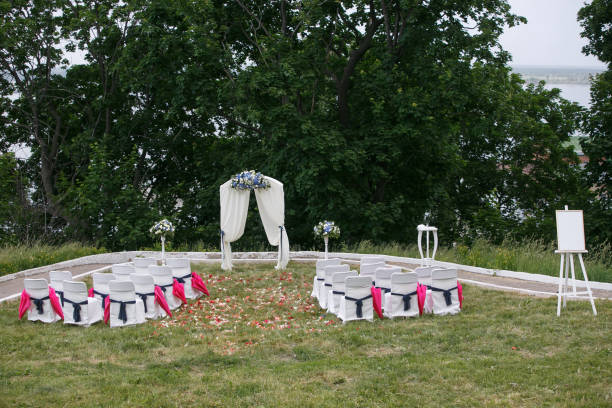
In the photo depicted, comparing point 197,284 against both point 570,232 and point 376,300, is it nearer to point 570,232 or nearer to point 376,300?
point 376,300

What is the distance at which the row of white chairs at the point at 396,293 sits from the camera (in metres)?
10.4

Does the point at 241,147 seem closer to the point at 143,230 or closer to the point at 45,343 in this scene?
the point at 143,230

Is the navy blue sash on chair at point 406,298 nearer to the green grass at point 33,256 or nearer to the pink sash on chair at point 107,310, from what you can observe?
the pink sash on chair at point 107,310

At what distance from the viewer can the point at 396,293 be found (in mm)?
Answer: 10672

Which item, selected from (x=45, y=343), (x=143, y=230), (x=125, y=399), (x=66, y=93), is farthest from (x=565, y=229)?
(x=66, y=93)

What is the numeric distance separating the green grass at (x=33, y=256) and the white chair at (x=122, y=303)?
6334mm

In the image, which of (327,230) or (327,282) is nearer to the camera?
(327,282)

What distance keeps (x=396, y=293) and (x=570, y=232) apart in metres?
3.21

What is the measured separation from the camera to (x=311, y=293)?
13023 millimetres

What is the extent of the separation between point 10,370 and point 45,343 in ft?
4.83

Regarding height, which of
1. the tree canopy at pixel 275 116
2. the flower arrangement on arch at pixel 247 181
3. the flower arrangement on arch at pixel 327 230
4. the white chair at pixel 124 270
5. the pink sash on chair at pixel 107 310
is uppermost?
the tree canopy at pixel 275 116

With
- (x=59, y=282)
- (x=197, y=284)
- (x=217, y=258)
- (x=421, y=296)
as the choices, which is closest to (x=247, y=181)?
(x=197, y=284)

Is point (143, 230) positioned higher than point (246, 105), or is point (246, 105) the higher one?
point (246, 105)

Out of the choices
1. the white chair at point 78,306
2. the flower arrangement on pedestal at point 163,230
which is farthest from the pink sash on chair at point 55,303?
the flower arrangement on pedestal at point 163,230
